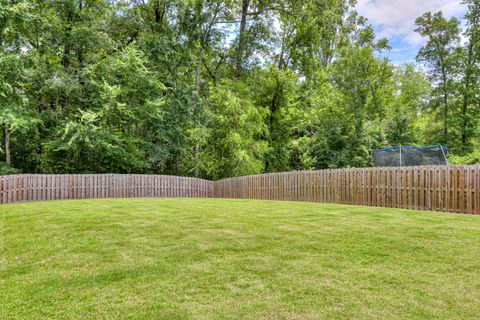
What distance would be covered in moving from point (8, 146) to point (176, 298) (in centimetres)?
1808

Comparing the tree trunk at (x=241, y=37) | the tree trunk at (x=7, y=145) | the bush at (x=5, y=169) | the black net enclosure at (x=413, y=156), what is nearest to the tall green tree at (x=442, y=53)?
the black net enclosure at (x=413, y=156)

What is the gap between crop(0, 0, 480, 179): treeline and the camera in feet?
57.2

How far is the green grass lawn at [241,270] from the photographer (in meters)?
2.65

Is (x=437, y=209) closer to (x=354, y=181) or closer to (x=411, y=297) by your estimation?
(x=354, y=181)

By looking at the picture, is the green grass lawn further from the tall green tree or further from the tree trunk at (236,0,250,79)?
the tall green tree

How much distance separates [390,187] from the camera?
33.7 feet

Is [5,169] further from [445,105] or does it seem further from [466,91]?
[445,105]

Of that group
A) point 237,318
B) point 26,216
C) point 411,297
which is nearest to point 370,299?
point 411,297

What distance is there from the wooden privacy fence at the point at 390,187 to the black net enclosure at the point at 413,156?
496cm

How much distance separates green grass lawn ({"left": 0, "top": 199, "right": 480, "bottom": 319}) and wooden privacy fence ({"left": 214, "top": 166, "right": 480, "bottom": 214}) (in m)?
3.16

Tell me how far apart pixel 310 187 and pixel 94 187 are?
10122 millimetres

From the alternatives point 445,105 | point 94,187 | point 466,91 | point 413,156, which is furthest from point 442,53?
point 94,187

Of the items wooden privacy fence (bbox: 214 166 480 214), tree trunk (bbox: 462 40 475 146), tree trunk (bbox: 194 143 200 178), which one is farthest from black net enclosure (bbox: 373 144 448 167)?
tree trunk (bbox: 462 40 475 146)

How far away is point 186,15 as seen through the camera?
2197 cm
